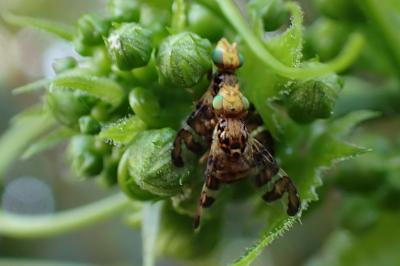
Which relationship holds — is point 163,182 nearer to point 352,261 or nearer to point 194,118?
point 194,118

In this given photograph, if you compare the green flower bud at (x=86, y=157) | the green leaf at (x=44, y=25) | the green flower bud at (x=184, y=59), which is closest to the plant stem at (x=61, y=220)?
the green flower bud at (x=86, y=157)

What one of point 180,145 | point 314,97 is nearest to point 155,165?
point 180,145

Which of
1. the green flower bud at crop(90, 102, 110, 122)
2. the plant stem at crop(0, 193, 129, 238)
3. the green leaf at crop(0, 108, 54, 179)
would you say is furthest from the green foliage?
the green leaf at crop(0, 108, 54, 179)

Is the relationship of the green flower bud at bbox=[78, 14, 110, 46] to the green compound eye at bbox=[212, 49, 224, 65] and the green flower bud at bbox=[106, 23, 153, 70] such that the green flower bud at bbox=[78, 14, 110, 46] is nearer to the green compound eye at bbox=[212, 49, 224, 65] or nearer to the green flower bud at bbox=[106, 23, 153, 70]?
the green flower bud at bbox=[106, 23, 153, 70]

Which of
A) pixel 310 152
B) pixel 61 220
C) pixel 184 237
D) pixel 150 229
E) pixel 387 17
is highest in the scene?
pixel 387 17

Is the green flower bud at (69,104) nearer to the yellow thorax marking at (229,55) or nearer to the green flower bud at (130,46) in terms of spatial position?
the green flower bud at (130,46)

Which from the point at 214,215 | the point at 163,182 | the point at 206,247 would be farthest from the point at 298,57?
the point at 206,247

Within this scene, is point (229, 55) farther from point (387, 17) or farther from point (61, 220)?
point (61, 220)
